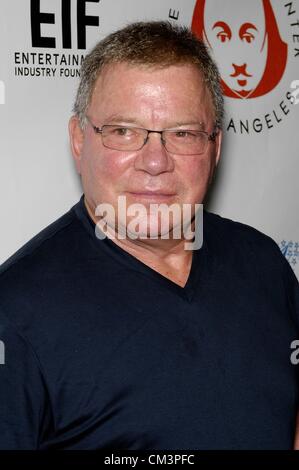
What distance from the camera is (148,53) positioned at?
102 centimetres

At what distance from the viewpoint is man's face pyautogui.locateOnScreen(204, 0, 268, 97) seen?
1.67m

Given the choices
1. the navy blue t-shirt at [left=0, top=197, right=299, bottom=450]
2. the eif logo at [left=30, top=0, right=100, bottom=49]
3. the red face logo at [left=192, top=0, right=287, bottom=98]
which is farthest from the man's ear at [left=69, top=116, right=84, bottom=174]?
the red face logo at [left=192, top=0, right=287, bottom=98]

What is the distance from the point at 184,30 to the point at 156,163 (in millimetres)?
266

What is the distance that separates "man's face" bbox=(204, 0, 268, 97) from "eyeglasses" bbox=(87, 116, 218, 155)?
2.32 ft

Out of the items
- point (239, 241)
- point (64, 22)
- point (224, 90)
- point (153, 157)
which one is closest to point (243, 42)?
point (224, 90)

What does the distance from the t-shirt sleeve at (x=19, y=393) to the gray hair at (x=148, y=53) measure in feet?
1.28

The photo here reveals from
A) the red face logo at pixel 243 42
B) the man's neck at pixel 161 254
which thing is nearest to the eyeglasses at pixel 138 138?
the man's neck at pixel 161 254

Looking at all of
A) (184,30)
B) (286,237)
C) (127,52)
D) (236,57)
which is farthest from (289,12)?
(127,52)

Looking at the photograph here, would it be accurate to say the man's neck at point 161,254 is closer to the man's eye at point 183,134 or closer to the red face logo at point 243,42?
the man's eye at point 183,134

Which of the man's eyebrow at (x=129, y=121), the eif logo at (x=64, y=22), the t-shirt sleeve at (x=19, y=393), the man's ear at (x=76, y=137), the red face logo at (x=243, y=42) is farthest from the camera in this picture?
the red face logo at (x=243, y=42)

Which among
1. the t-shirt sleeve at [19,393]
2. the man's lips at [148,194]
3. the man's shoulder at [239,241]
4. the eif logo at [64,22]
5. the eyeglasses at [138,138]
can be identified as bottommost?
the t-shirt sleeve at [19,393]

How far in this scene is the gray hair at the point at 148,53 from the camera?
1025 mm

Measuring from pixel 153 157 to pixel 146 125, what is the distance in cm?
5

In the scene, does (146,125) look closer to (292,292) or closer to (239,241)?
(239,241)
